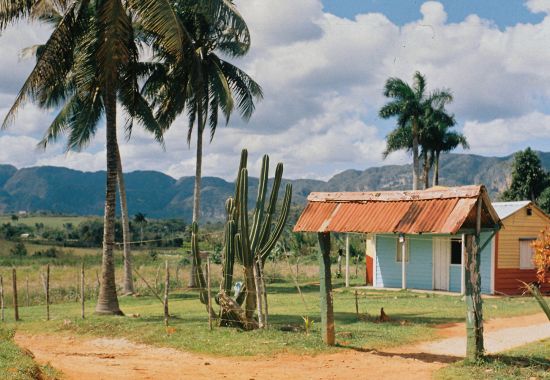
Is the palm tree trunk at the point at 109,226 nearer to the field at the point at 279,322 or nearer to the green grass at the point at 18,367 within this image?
the field at the point at 279,322

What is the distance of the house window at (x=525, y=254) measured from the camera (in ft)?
83.4

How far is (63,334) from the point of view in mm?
16562

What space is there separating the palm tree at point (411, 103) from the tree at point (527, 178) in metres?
5.72

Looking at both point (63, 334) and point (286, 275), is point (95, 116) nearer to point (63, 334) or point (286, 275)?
point (63, 334)

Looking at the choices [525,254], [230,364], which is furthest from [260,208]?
[525,254]

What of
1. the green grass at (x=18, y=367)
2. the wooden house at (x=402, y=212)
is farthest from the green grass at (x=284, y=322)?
the green grass at (x=18, y=367)

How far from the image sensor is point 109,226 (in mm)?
19062

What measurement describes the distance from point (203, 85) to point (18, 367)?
19149 millimetres

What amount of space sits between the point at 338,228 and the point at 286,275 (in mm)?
22730

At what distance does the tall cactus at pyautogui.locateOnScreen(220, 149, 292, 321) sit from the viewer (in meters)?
15.4

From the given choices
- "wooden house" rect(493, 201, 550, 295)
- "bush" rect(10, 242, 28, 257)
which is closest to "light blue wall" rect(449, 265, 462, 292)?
"wooden house" rect(493, 201, 550, 295)

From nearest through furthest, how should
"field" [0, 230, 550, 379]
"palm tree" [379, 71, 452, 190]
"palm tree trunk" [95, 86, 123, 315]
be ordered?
1. "field" [0, 230, 550, 379]
2. "palm tree trunk" [95, 86, 123, 315]
3. "palm tree" [379, 71, 452, 190]

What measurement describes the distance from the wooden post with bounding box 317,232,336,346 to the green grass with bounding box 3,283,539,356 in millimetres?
262

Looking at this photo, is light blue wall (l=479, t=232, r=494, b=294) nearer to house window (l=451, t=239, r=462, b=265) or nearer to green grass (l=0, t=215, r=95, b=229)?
house window (l=451, t=239, r=462, b=265)
